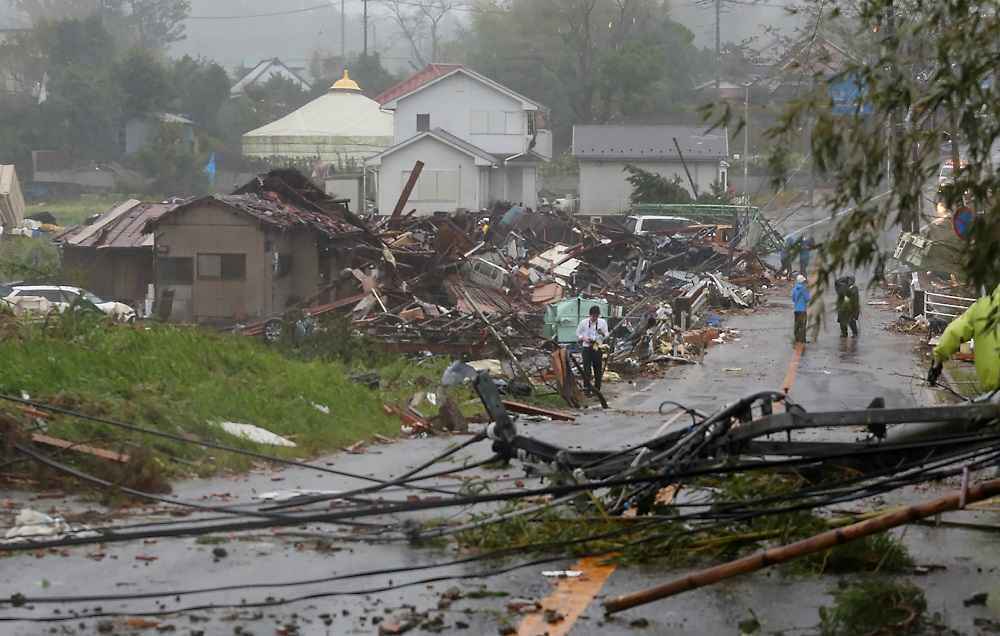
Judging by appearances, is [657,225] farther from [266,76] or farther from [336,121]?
[266,76]

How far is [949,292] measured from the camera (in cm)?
3453

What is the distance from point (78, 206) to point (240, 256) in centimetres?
3560

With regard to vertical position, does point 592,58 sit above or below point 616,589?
above

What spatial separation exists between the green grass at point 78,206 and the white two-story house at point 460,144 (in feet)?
40.5

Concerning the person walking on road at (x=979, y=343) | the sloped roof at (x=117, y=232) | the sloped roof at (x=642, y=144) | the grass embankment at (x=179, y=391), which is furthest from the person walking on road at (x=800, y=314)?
the sloped roof at (x=642, y=144)

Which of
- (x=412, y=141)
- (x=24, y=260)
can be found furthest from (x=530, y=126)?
(x=24, y=260)

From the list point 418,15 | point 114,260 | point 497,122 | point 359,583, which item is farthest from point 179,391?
point 418,15

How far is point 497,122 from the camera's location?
74.9 meters

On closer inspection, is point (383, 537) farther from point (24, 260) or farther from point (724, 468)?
point (24, 260)

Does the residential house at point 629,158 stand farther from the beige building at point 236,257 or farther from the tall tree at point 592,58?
the beige building at point 236,257

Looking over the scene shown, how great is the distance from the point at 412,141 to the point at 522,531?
57349 millimetres

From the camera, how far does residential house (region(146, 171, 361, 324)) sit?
3438 centimetres

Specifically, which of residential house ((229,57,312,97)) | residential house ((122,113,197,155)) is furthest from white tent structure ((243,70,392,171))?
residential house ((229,57,312,97))

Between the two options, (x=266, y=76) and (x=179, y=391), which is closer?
(x=179, y=391)
